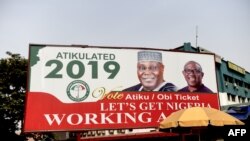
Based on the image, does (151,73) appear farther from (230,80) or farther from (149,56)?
(230,80)

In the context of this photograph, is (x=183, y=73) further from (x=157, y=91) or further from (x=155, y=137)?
(x=155, y=137)

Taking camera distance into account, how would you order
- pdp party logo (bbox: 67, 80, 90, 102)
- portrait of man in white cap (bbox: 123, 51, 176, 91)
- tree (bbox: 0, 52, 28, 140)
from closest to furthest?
pdp party logo (bbox: 67, 80, 90, 102) < portrait of man in white cap (bbox: 123, 51, 176, 91) < tree (bbox: 0, 52, 28, 140)

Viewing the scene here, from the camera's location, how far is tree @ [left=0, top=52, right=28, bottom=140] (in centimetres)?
3266

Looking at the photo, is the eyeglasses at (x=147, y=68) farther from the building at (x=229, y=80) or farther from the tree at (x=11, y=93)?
the tree at (x=11, y=93)

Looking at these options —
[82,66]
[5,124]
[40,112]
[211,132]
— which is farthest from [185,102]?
[5,124]

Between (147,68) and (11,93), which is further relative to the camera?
(11,93)

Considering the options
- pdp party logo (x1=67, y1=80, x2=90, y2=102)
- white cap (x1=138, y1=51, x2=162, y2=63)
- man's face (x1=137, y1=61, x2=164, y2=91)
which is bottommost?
pdp party logo (x1=67, y1=80, x2=90, y2=102)

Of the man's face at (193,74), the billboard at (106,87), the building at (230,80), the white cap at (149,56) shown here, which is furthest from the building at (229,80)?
the white cap at (149,56)

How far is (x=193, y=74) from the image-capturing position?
14.2m

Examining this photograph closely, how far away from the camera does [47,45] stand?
12.3 m

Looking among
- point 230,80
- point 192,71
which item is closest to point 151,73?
point 192,71

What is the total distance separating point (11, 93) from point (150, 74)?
2438cm

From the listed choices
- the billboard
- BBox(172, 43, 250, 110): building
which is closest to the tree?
BBox(172, 43, 250, 110): building

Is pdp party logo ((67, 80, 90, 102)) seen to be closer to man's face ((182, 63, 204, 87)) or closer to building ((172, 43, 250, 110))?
man's face ((182, 63, 204, 87))
